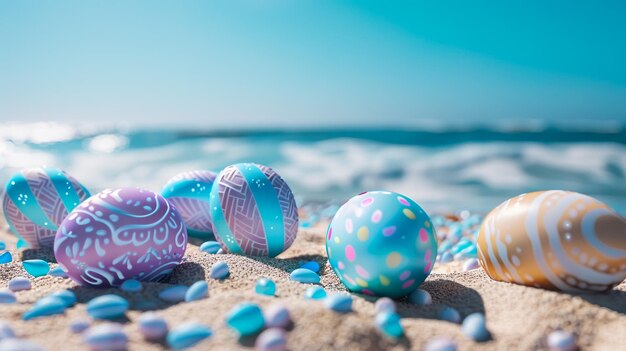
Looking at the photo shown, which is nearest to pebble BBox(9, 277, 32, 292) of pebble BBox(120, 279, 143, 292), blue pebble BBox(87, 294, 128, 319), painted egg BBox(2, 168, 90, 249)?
pebble BBox(120, 279, 143, 292)

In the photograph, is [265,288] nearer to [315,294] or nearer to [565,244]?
[315,294]

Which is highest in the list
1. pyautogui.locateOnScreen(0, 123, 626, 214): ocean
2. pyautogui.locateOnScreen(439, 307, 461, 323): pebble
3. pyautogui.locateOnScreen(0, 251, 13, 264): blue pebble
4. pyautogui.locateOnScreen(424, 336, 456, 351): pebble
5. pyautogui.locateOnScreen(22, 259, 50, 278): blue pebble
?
pyautogui.locateOnScreen(424, 336, 456, 351): pebble

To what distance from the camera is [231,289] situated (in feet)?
8.89

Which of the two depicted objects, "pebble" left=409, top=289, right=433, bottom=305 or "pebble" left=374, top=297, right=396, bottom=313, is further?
"pebble" left=409, top=289, right=433, bottom=305

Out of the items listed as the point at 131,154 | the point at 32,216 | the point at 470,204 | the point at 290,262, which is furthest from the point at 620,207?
the point at 131,154

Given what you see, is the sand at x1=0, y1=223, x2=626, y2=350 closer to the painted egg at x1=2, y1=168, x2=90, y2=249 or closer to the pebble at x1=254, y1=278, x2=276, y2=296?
the pebble at x1=254, y1=278, x2=276, y2=296

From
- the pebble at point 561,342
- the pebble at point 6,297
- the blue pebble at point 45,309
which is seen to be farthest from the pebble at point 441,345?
the pebble at point 6,297

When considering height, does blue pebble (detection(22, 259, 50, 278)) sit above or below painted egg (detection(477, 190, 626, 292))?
below

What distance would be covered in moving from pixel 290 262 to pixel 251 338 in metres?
1.78

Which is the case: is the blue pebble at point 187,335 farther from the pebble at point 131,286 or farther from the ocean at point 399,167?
the ocean at point 399,167

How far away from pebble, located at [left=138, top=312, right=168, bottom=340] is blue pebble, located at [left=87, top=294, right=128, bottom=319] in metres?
0.27

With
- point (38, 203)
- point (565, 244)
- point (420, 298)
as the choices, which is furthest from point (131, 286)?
point (565, 244)

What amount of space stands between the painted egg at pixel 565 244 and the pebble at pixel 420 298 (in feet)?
1.70

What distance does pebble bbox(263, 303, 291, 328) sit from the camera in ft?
6.60
